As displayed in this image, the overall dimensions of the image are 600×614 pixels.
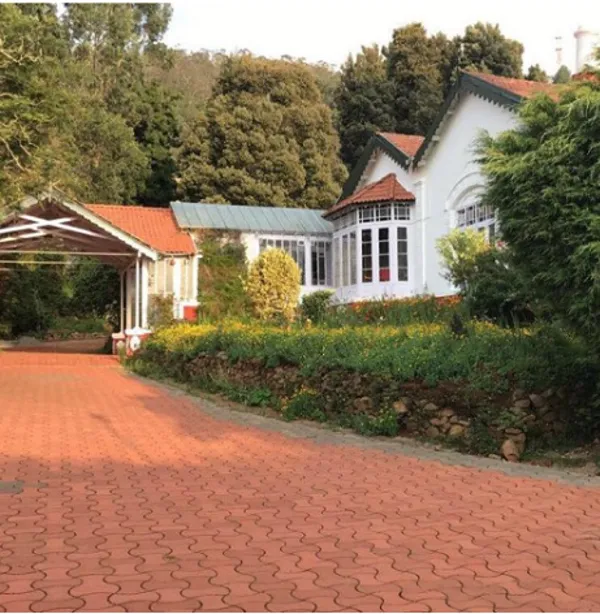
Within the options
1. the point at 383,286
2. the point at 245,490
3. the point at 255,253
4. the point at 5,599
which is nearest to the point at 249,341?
the point at 245,490

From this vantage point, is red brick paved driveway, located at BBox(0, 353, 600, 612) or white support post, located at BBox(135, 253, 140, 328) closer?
red brick paved driveway, located at BBox(0, 353, 600, 612)

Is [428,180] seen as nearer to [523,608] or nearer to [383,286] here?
[383,286]

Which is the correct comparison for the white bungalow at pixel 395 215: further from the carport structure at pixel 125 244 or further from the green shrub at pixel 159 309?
the green shrub at pixel 159 309

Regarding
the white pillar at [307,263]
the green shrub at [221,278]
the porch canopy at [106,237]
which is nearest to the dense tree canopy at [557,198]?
the porch canopy at [106,237]

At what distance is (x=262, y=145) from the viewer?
3884 cm

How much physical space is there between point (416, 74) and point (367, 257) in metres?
24.1

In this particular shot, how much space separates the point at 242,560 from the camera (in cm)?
439

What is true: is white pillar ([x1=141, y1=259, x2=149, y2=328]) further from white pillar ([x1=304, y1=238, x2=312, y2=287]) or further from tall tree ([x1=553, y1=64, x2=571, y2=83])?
tall tree ([x1=553, y1=64, x2=571, y2=83])

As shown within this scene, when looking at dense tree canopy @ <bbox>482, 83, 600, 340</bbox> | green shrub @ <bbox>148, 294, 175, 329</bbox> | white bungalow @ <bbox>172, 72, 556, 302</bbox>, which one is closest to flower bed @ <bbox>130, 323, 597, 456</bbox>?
dense tree canopy @ <bbox>482, 83, 600, 340</bbox>

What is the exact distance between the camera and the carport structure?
21547 mm

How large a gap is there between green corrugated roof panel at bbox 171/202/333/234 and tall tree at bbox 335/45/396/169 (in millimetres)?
17173

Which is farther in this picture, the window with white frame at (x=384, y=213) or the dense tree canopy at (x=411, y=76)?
the dense tree canopy at (x=411, y=76)

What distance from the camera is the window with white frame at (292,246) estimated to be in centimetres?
2852

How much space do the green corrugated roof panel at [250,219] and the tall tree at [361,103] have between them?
1717 centimetres
